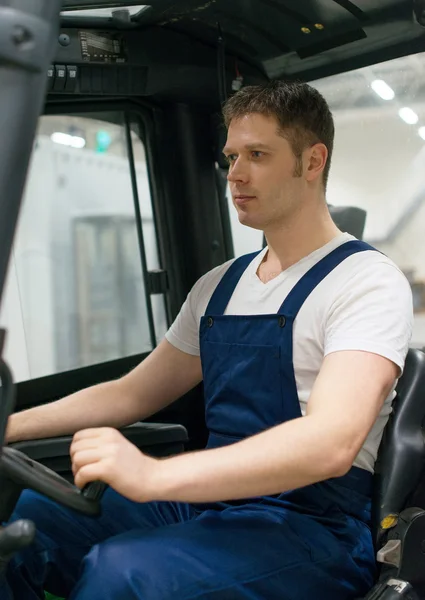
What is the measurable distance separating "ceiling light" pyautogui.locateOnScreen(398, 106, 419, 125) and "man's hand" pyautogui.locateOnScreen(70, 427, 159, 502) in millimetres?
1691

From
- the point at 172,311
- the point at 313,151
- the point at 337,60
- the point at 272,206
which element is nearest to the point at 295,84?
the point at 313,151

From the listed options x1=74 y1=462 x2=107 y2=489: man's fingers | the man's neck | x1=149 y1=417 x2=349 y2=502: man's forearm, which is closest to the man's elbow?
x1=149 y1=417 x2=349 y2=502: man's forearm

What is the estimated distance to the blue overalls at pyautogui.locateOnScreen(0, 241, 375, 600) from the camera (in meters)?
1.56

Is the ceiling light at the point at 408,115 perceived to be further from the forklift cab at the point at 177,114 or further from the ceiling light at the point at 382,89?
the forklift cab at the point at 177,114

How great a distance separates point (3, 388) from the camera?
1.19 metres

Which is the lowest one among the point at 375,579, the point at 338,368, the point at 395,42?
the point at 375,579

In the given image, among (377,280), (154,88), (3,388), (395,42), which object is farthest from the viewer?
(154,88)

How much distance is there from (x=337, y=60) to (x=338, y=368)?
1.36 meters

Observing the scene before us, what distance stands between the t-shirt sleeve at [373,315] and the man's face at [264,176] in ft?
1.02

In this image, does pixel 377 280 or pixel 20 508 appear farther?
pixel 20 508

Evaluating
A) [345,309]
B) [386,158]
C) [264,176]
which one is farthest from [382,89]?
[345,309]

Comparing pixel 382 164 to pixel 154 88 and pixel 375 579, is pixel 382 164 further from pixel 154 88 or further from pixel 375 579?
pixel 375 579

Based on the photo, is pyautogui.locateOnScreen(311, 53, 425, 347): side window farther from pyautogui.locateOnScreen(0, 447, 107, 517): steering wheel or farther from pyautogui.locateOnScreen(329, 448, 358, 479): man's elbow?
pyautogui.locateOnScreen(0, 447, 107, 517): steering wheel

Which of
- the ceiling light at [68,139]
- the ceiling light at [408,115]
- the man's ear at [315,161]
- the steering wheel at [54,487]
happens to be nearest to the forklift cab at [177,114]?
the steering wheel at [54,487]
